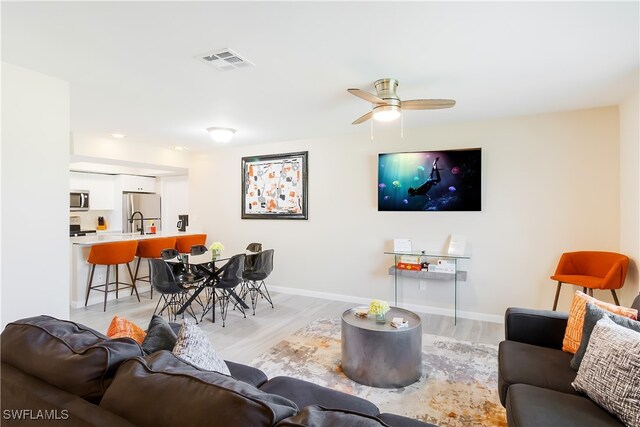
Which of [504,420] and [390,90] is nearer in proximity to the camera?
[504,420]

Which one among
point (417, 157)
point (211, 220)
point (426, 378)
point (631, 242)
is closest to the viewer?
point (426, 378)

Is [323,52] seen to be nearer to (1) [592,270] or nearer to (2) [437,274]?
(2) [437,274]

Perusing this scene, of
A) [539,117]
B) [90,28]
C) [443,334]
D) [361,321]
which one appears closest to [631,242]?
[539,117]

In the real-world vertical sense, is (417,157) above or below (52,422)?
above

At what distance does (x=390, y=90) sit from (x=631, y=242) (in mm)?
2794

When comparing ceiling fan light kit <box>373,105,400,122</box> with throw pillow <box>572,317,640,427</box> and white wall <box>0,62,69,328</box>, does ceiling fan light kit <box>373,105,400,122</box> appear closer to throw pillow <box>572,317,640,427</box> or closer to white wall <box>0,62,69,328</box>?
throw pillow <box>572,317,640,427</box>

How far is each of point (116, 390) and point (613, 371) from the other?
2.03 meters

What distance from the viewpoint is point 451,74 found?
2789 millimetres

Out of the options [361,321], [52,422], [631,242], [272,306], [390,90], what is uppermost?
[390,90]

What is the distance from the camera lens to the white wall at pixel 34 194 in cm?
252

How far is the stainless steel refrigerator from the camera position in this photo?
23.8ft

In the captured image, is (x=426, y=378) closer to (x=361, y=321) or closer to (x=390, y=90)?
(x=361, y=321)

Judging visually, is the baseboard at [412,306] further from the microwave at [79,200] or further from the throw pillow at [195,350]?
the microwave at [79,200]

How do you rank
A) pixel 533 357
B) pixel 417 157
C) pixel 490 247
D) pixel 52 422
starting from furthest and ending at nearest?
pixel 417 157 < pixel 490 247 < pixel 533 357 < pixel 52 422
